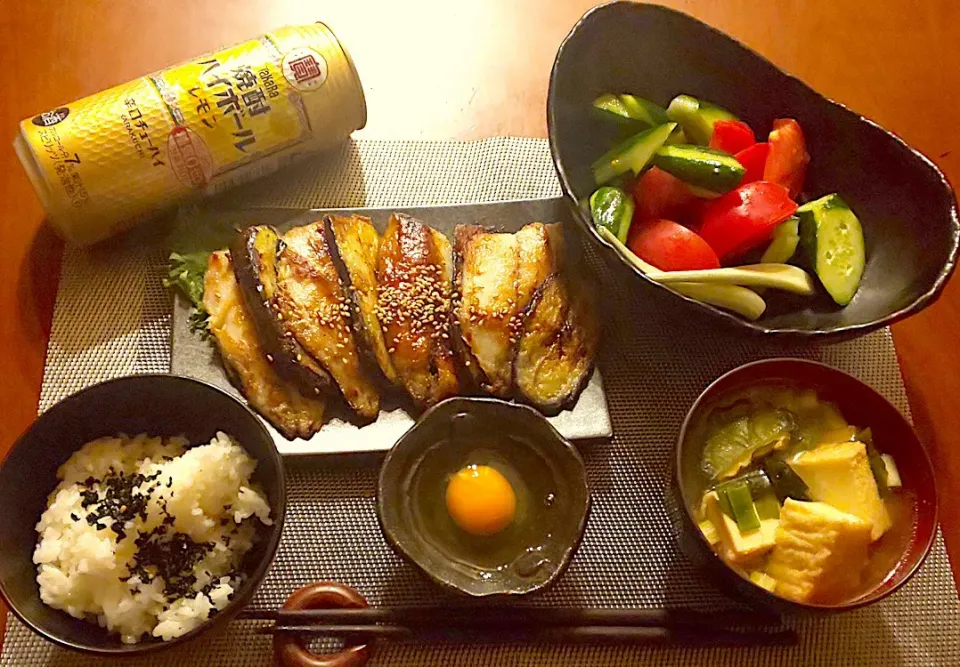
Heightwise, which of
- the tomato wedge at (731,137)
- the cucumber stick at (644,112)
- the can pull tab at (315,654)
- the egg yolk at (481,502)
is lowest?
the can pull tab at (315,654)

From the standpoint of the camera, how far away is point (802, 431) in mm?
1708

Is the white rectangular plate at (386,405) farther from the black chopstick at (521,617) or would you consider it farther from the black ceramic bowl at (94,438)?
the black chopstick at (521,617)

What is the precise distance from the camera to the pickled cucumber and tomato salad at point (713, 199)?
179 cm

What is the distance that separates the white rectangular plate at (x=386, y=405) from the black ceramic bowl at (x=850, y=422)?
0.22 meters

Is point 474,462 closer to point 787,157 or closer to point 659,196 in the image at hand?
point 659,196

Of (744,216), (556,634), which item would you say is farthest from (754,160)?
(556,634)

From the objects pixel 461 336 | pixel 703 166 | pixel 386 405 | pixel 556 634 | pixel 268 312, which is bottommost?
pixel 556 634

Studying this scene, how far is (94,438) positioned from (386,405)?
22.0 inches

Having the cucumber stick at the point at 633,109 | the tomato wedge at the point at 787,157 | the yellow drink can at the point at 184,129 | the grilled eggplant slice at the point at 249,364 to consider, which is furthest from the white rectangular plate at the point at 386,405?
the tomato wedge at the point at 787,157

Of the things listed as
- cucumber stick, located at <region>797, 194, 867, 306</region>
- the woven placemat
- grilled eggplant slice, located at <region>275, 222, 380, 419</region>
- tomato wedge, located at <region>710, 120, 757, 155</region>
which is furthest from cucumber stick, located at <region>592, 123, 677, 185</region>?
grilled eggplant slice, located at <region>275, 222, 380, 419</region>

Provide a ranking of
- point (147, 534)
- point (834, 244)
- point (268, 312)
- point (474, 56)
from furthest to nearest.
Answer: point (474, 56), point (834, 244), point (268, 312), point (147, 534)

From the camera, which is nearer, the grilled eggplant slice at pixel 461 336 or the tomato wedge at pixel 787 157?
the grilled eggplant slice at pixel 461 336

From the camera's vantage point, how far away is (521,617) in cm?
165

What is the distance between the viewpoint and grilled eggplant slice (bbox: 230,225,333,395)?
5.72 ft
